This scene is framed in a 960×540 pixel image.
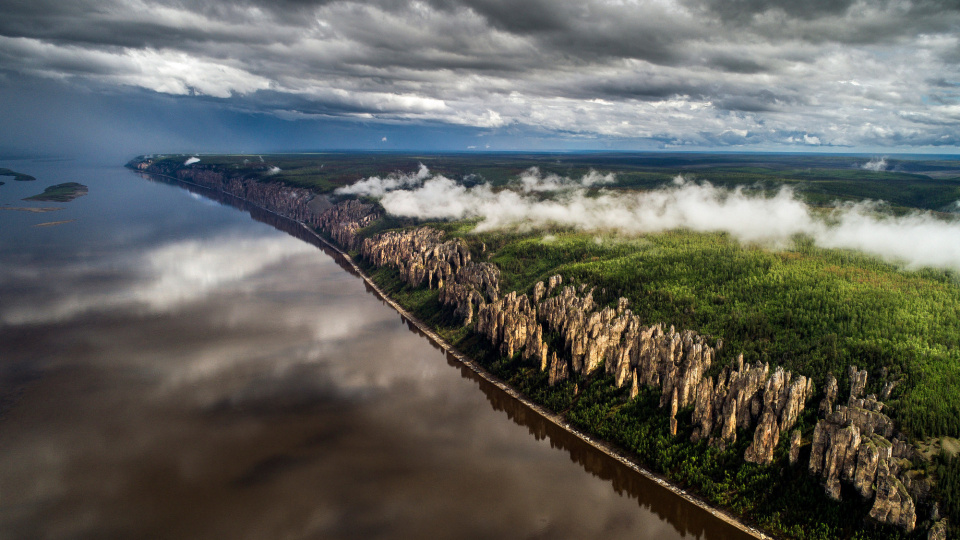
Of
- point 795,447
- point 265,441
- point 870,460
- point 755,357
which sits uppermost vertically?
point 755,357

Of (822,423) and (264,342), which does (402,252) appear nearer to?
(264,342)

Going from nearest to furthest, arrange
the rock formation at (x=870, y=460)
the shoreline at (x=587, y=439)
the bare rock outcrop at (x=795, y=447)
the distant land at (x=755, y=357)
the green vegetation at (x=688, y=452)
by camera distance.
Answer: the rock formation at (x=870, y=460), the green vegetation at (x=688, y=452), the distant land at (x=755, y=357), the shoreline at (x=587, y=439), the bare rock outcrop at (x=795, y=447)

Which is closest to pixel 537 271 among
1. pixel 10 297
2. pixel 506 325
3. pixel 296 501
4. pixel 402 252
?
pixel 506 325

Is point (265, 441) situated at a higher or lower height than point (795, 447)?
lower

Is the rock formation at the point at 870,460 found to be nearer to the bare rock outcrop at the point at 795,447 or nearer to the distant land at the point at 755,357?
the distant land at the point at 755,357

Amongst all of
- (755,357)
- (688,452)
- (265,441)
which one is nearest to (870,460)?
(688,452)

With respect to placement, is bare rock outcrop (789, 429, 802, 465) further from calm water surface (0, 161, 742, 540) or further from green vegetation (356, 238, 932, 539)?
calm water surface (0, 161, 742, 540)

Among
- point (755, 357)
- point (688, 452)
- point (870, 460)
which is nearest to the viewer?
point (870, 460)

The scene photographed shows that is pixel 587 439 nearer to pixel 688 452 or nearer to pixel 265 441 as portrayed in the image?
pixel 688 452

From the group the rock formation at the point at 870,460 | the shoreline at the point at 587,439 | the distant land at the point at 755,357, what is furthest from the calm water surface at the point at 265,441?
the rock formation at the point at 870,460
